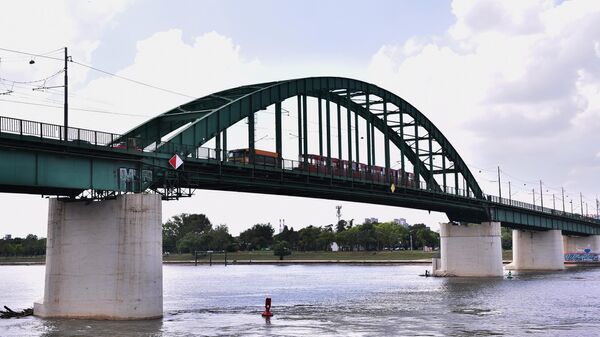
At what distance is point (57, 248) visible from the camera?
47.9m

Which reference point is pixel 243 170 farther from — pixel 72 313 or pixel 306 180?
pixel 72 313

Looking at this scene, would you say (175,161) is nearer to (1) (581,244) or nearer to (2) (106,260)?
(2) (106,260)

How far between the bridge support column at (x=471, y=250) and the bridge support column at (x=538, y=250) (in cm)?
2885

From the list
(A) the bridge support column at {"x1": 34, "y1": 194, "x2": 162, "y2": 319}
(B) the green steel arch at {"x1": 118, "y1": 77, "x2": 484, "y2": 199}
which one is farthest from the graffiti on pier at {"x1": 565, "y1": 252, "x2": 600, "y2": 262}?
(A) the bridge support column at {"x1": 34, "y1": 194, "x2": 162, "y2": 319}

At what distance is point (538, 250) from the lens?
13725 cm

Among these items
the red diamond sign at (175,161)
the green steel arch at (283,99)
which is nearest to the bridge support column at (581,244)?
the green steel arch at (283,99)

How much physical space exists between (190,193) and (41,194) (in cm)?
1020

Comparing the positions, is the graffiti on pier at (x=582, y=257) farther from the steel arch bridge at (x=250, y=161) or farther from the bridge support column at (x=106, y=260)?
the bridge support column at (x=106, y=260)

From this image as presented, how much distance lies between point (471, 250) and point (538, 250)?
33059 millimetres

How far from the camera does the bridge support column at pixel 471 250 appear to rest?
354 feet

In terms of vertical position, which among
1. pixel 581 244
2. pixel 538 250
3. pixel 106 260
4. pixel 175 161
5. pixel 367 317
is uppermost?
pixel 175 161

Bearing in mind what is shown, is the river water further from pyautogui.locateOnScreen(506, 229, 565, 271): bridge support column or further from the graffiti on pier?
the graffiti on pier

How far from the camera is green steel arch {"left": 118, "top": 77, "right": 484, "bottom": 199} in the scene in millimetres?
58719

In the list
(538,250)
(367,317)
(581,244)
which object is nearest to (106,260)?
(367,317)
